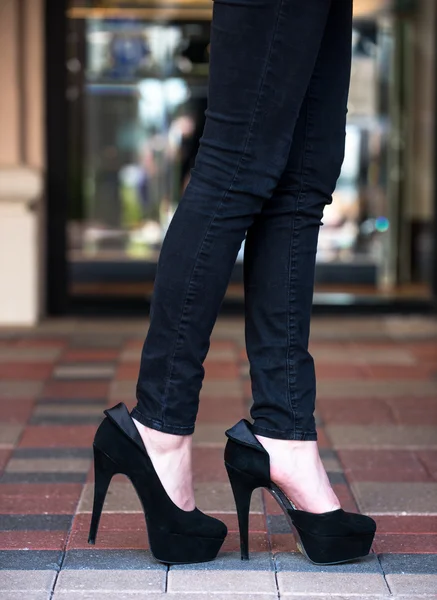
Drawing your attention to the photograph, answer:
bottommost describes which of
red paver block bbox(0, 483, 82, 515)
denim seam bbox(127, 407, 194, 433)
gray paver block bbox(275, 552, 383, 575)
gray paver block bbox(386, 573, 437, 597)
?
red paver block bbox(0, 483, 82, 515)

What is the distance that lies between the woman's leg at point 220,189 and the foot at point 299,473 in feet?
0.52

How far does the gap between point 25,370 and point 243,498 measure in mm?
2204

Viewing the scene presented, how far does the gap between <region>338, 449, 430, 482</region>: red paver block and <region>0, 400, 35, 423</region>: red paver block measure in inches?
37.7

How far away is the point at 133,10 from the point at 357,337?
2.24m

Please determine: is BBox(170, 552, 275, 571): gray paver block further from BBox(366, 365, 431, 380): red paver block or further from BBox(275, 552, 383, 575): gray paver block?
BBox(366, 365, 431, 380): red paver block

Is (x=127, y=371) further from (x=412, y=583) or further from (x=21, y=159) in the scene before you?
(x=412, y=583)

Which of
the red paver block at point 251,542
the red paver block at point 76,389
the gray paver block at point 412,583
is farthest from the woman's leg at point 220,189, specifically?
the red paver block at point 76,389

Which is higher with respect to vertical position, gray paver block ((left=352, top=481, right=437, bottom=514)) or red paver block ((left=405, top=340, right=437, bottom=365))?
gray paver block ((left=352, top=481, right=437, bottom=514))

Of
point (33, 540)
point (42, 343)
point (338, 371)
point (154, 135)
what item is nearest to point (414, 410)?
point (338, 371)

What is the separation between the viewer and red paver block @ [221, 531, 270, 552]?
72.2 inches

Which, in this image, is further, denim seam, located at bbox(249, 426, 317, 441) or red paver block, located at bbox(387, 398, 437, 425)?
red paver block, located at bbox(387, 398, 437, 425)

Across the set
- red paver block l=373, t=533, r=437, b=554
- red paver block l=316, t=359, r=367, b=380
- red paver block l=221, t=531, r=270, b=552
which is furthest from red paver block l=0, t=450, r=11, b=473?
red paver block l=316, t=359, r=367, b=380

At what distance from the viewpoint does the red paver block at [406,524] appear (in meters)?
1.98

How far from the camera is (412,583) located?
168cm
